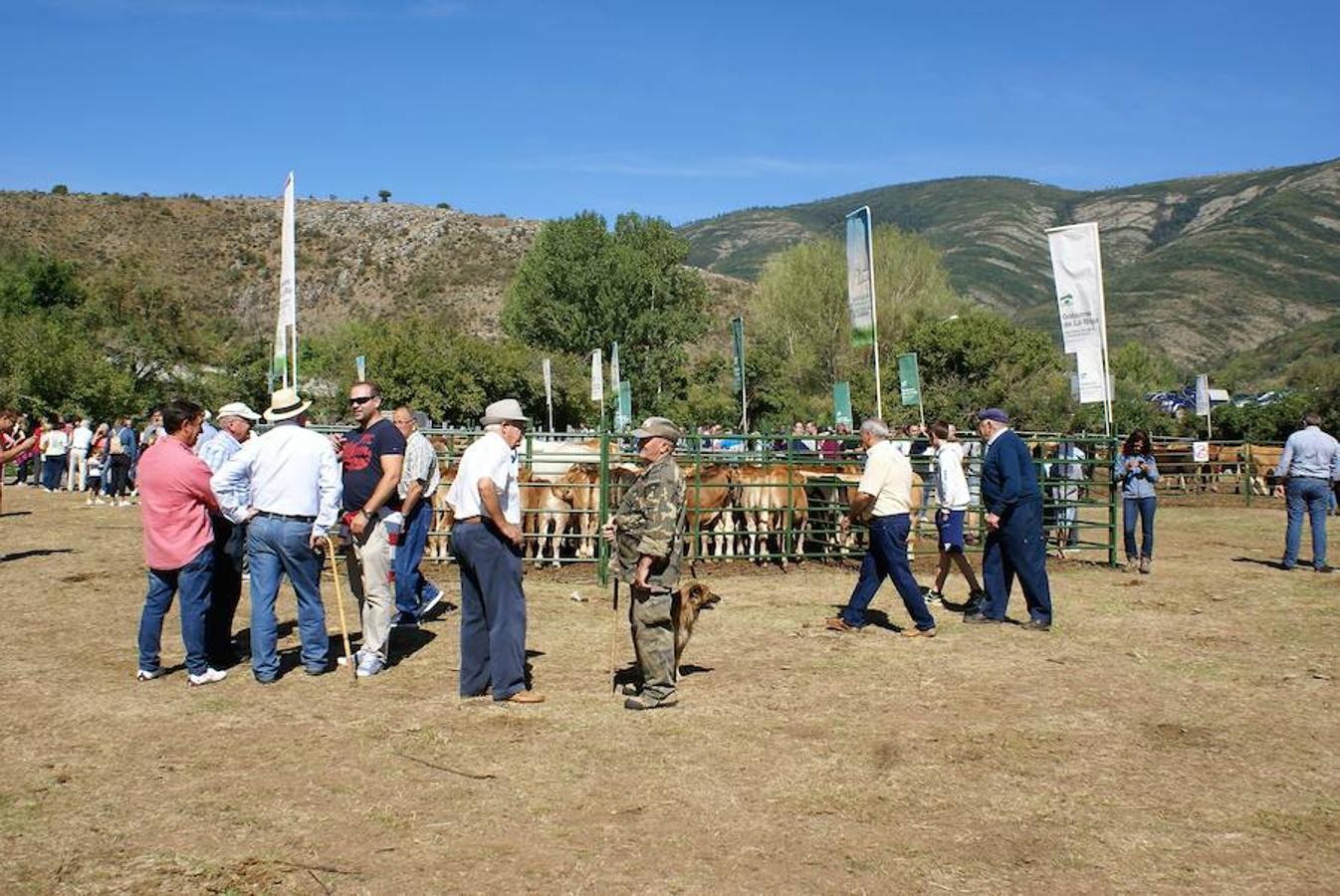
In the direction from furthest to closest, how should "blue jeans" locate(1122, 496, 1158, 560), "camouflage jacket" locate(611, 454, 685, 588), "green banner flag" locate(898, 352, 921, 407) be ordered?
"green banner flag" locate(898, 352, 921, 407) → "blue jeans" locate(1122, 496, 1158, 560) → "camouflage jacket" locate(611, 454, 685, 588)

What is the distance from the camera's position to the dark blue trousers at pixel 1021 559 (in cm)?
977

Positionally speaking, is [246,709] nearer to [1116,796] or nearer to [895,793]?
[895,793]

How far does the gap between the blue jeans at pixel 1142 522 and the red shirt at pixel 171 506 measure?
10.7 m

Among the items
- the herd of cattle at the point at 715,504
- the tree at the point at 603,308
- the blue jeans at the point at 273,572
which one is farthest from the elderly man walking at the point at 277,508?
the tree at the point at 603,308

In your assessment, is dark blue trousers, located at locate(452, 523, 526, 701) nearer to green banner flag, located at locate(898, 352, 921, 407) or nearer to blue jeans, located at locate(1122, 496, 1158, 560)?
blue jeans, located at locate(1122, 496, 1158, 560)

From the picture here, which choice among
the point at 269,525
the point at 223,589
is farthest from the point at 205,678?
the point at 269,525

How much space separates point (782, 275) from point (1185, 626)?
132 feet

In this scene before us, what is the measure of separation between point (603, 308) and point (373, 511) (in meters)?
48.3

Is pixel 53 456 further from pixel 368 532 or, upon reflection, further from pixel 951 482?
pixel 951 482

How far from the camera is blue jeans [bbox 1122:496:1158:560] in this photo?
13.4m

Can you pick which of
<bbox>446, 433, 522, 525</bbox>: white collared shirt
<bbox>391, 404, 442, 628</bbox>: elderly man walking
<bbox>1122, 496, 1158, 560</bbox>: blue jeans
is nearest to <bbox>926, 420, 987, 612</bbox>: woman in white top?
<bbox>1122, 496, 1158, 560</bbox>: blue jeans

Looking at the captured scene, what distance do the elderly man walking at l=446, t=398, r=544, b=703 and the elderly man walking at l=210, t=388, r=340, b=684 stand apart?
3.38ft

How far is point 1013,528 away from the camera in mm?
9820

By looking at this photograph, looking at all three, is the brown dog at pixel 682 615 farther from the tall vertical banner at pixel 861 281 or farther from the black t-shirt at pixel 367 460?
the tall vertical banner at pixel 861 281
